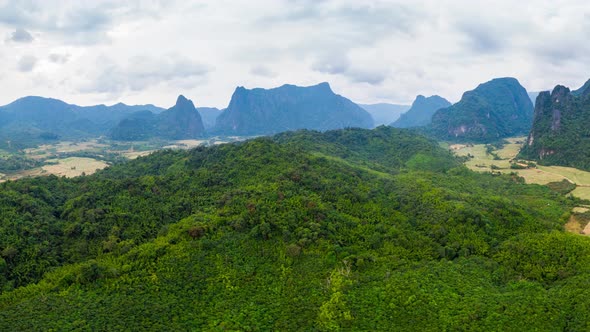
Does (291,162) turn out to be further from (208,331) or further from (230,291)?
(208,331)

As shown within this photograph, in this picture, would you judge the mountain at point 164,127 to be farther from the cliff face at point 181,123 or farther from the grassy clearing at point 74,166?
the grassy clearing at point 74,166

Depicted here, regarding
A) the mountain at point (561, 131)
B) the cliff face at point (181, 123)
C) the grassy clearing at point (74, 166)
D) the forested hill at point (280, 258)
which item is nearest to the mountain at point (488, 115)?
the mountain at point (561, 131)

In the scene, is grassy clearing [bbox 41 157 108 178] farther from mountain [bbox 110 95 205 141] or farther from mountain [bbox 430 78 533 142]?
mountain [bbox 430 78 533 142]

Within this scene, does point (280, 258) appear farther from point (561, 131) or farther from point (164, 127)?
point (164, 127)

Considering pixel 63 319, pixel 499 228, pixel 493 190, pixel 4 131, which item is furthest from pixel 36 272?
pixel 4 131

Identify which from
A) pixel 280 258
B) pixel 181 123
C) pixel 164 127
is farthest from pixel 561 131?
pixel 164 127
